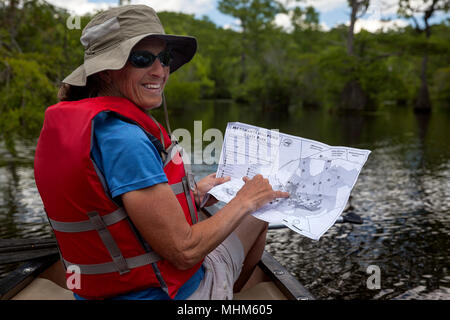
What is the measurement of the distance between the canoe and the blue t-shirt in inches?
42.7

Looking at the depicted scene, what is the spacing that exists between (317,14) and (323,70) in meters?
29.2

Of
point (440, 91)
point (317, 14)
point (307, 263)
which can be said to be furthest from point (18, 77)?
point (317, 14)

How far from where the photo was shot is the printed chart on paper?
1692 millimetres

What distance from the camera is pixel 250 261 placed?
223 centimetres

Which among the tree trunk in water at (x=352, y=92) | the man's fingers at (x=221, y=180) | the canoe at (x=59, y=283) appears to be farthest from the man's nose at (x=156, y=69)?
the tree trunk in water at (x=352, y=92)

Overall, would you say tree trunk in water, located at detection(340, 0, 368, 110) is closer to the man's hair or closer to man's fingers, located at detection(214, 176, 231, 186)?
man's fingers, located at detection(214, 176, 231, 186)

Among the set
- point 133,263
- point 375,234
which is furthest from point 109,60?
point 375,234

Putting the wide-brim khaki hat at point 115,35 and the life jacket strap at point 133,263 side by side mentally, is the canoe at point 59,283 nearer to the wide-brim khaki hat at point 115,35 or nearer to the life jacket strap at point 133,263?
the life jacket strap at point 133,263

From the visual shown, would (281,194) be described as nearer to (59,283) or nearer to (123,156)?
(123,156)

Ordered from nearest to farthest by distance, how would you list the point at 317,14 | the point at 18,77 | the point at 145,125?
the point at 145,125
the point at 18,77
the point at 317,14

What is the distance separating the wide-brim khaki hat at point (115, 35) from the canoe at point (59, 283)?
4.38 feet

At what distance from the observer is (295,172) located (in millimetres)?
1877

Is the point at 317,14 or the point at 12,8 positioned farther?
the point at 317,14
